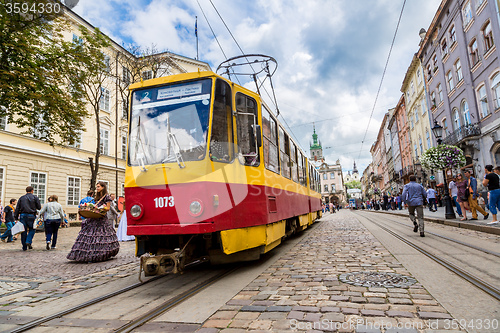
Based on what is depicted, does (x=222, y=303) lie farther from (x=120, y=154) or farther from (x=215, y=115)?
(x=120, y=154)

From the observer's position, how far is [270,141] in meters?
7.12

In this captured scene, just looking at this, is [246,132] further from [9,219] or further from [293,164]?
[9,219]

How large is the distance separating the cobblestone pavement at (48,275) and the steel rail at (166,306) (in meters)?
1.84

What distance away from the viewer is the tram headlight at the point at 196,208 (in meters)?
4.78

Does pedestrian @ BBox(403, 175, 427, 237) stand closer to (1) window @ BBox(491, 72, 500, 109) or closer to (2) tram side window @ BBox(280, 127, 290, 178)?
(2) tram side window @ BBox(280, 127, 290, 178)

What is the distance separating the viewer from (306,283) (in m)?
4.54

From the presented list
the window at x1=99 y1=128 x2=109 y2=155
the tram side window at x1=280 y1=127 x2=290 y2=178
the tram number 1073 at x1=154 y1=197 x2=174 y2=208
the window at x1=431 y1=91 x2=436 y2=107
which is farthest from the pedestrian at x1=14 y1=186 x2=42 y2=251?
the window at x1=431 y1=91 x2=436 y2=107

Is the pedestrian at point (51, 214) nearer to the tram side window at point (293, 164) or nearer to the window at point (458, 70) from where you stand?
the tram side window at point (293, 164)

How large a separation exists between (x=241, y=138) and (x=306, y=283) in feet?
8.34

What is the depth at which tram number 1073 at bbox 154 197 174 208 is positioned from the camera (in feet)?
16.0

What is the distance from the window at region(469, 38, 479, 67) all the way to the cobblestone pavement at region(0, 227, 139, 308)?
2376 centimetres

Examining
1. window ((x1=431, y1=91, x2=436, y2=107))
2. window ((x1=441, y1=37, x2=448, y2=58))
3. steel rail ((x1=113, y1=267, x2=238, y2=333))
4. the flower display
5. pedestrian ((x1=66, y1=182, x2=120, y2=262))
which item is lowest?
steel rail ((x1=113, y1=267, x2=238, y2=333))

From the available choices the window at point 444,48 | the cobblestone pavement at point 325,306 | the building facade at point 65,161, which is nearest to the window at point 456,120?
the window at point 444,48

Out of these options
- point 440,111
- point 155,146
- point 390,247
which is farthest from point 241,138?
point 440,111
